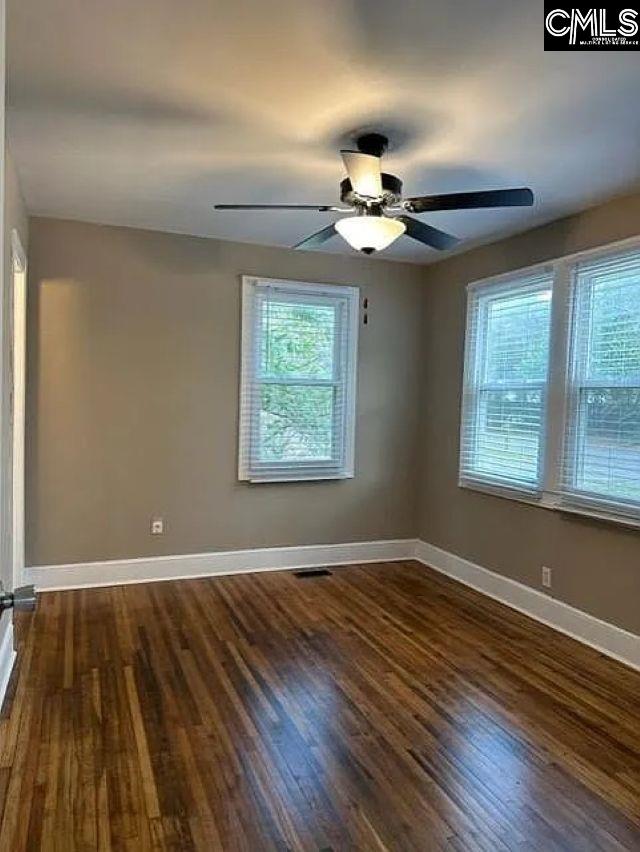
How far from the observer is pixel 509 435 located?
14.5ft

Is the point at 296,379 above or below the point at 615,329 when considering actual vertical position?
below

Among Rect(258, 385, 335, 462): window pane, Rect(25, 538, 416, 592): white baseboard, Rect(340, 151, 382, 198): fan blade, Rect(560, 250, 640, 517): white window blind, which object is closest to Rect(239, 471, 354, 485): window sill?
Rect(258, 385, 335, 462): window pane

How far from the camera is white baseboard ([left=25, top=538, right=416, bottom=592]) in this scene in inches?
172

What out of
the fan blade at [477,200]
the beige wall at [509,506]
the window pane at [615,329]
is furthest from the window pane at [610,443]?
the fan blade at [477,200]

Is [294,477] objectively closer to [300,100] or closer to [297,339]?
[297,339]

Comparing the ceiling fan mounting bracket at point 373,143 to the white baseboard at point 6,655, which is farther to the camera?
the white baseboard at point 6,655

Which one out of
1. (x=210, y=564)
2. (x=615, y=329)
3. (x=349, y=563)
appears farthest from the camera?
(x=349, y=563)

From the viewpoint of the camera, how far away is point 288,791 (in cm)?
221

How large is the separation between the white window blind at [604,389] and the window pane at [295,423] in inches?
76.4

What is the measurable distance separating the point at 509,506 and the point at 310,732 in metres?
2.33

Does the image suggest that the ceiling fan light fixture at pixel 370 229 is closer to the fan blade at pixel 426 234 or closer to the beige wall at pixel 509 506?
the fan blade at pixel 426 234

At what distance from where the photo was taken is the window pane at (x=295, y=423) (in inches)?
195

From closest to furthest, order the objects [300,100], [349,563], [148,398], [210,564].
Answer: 1. [300,100]
2. [148,398]
3. [210,564]
4. [349,563]

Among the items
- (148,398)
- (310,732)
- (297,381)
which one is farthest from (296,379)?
(310,732)
